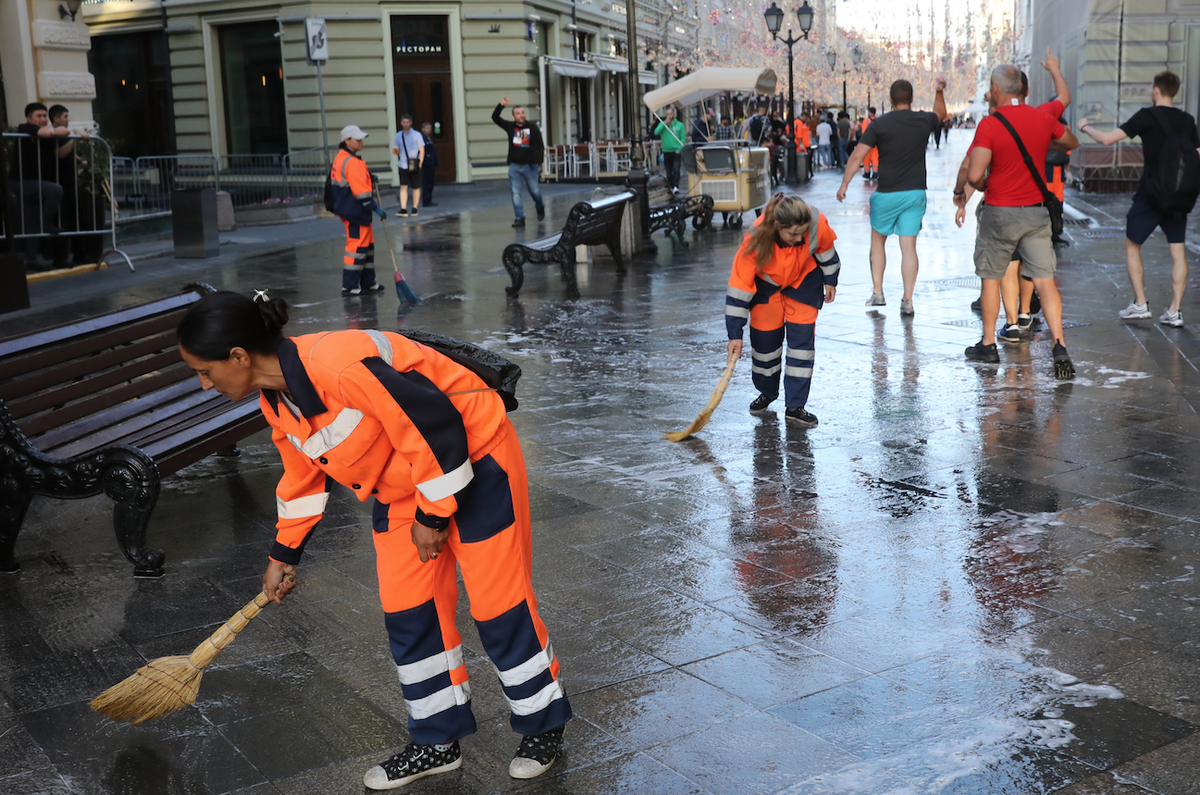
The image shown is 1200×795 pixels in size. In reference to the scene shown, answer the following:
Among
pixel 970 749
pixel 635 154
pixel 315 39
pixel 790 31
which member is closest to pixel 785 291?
pixel 970 749

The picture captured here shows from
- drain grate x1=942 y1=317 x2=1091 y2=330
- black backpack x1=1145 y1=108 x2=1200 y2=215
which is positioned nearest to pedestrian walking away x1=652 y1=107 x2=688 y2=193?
drain grate x1=942 y1=317 x2=1091 y2=330

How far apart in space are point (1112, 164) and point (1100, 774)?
21.8 m

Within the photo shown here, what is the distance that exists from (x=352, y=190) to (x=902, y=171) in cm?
573

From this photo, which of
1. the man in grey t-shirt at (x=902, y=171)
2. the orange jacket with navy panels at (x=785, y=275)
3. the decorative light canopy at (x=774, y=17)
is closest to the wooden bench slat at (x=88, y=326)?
the orange jacket with navy panels at (x=785, y=275)

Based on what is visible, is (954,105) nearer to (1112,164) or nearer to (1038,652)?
(1112,164)

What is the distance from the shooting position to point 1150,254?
1301 cm

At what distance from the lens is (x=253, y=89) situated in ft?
97.4

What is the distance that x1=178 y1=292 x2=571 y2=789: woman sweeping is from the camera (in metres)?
2.79

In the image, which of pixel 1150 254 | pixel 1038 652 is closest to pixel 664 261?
pixel 1150 254

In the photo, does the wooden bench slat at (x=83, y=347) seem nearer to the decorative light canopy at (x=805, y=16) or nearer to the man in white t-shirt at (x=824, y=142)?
the decorative light canopy at (x=805, y=16)

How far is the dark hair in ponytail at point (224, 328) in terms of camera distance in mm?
2771

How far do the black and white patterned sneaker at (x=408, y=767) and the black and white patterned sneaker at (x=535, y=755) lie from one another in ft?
0.61

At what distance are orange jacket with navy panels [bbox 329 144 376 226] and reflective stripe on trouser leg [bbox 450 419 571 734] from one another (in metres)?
9.80

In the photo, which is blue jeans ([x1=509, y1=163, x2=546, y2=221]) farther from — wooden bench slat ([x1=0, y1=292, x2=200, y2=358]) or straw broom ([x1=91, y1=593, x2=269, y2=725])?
straw broom ([x1=91, y1=593, x2=269, y2=725])
